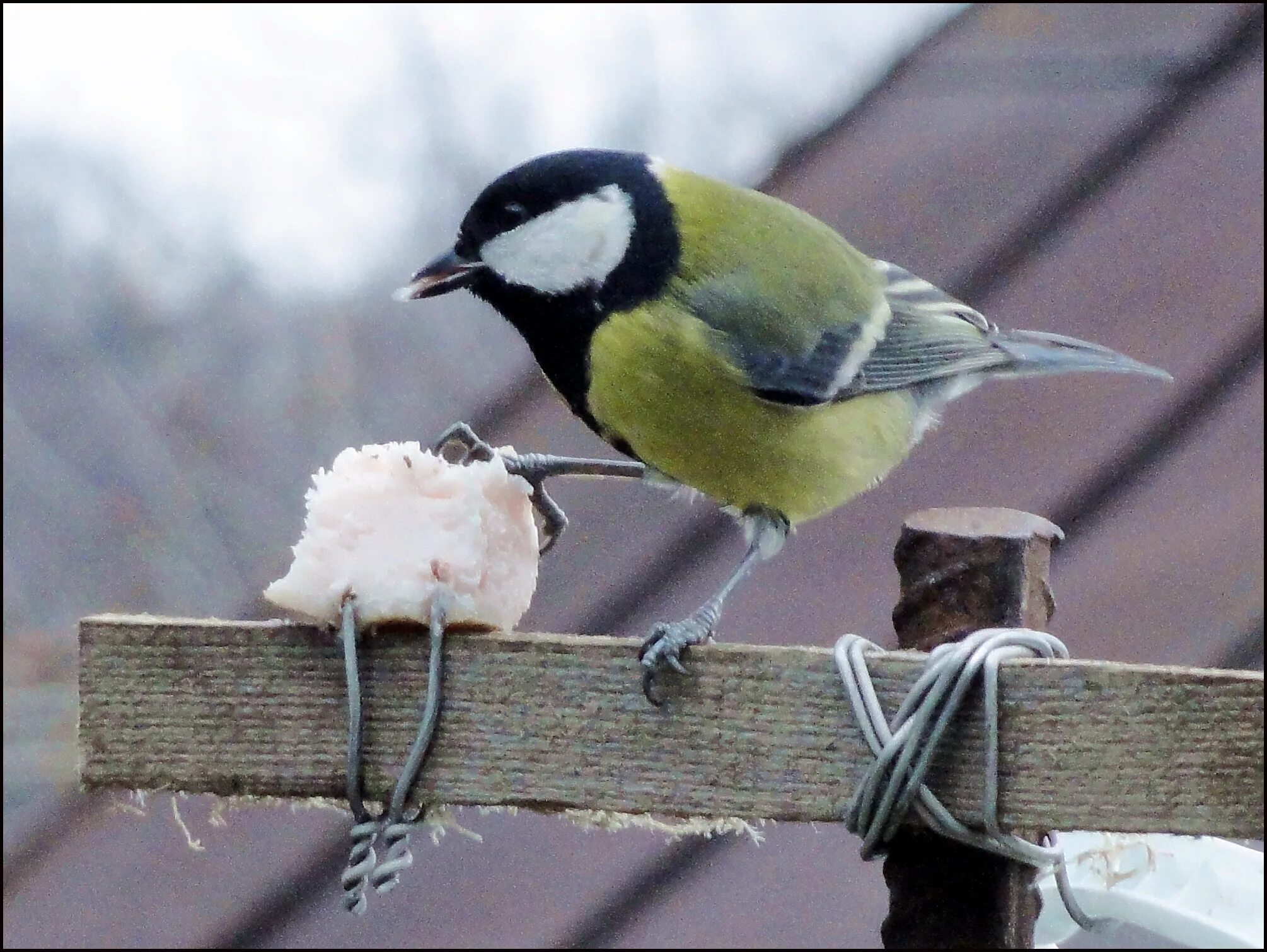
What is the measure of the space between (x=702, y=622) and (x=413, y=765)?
0.48 feet

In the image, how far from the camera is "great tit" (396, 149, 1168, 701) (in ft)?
2.44

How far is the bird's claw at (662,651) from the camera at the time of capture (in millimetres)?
521

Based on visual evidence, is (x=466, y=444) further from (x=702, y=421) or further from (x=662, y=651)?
(x=662, y=651)

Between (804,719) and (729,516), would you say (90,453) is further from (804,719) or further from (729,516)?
(804,719)

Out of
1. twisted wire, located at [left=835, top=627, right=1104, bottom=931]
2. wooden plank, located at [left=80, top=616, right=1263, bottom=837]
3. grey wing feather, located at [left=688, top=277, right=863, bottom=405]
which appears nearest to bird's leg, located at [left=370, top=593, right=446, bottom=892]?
wooden plank, located at [left=80, top=616, right=1263, bottom=837]

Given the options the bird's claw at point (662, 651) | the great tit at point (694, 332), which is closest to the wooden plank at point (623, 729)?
the bird's claw at point (662, 651)

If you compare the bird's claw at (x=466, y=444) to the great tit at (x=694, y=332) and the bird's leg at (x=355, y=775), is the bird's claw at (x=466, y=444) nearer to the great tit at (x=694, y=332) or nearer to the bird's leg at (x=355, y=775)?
the great tit at (x=694, y=332)

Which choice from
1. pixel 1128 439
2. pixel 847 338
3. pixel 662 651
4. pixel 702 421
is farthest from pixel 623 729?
pixel 1128 439

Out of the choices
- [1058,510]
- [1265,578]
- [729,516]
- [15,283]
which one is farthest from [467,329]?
[1265,578]

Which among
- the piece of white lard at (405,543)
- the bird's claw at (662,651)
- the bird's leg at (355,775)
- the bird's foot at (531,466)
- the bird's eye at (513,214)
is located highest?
the bird's eye at (513,214)

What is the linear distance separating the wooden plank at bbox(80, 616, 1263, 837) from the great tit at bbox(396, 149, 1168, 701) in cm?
17

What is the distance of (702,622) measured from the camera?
59cm

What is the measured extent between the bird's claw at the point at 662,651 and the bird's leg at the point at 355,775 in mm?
126

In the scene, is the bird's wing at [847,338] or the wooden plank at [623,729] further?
the bird's wing at [847,338]
